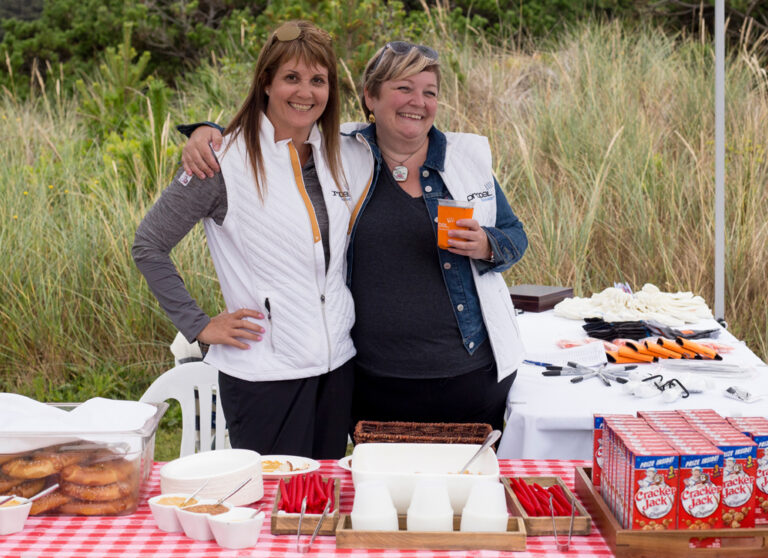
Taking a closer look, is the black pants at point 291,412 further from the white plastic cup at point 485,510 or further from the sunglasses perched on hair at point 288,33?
the sunglasses perched on hair at point 288,33

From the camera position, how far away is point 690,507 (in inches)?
62.6

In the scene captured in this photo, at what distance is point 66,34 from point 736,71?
11.2 metres

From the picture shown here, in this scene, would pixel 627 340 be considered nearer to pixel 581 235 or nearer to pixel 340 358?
pixel 340 358

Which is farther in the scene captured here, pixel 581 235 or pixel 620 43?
pixel 620 43

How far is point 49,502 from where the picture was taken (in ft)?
5.90

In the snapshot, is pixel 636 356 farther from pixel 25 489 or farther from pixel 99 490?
pixel 25 489

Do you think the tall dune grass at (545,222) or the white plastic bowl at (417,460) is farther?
the tall dune grass at (545,222)

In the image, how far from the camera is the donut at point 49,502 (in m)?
1.80

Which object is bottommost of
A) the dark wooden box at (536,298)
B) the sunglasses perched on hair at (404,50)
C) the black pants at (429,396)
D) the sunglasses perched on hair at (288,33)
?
the dark wooden box at (536,298)

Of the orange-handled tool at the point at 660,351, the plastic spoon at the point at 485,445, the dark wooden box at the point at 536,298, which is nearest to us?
the plastic spoon at the point at 485,445

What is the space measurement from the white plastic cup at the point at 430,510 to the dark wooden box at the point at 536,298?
2470mm

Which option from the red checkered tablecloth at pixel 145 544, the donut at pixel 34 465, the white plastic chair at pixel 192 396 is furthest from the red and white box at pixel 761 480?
the white plastic chair at pixel 192 396

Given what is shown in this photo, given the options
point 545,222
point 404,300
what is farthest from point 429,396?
point 545,222

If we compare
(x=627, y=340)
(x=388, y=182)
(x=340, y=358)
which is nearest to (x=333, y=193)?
(x=388, y=182)
